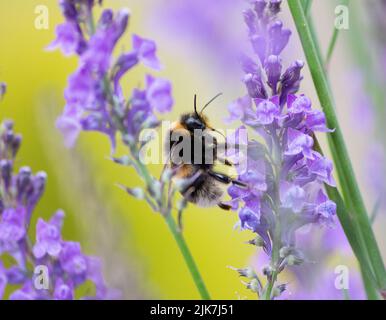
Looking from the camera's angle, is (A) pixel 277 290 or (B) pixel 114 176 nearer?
(A) pixel 277 290

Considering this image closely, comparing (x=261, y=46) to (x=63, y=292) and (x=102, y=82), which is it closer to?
(x=102, y=82)

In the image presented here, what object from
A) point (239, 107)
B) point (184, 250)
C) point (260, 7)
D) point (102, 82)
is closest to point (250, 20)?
point (260, 7)

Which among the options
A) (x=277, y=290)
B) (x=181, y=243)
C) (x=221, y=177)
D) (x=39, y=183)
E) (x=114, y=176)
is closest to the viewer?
(x=181, y=243)

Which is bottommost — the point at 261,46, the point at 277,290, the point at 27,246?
the point at 277,290

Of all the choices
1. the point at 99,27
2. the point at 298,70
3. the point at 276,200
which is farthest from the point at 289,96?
the point at 99,27

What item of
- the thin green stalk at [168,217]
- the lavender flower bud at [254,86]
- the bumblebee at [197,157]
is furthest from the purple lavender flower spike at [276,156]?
the bumblebee at [197,157]
